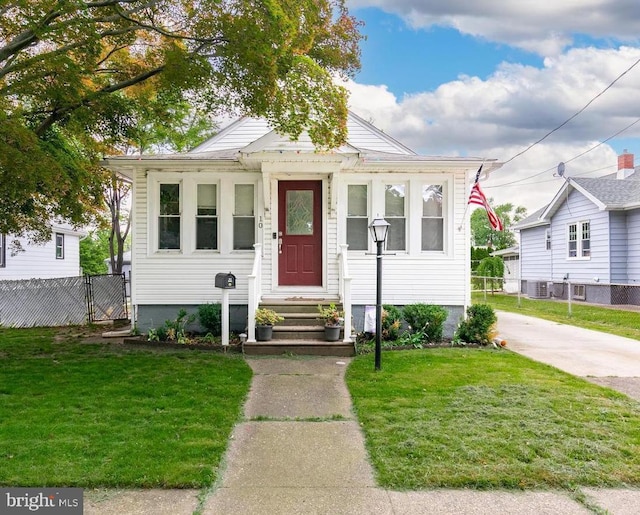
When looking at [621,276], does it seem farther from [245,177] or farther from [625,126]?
[245,177]

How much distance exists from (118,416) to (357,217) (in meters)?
6.00

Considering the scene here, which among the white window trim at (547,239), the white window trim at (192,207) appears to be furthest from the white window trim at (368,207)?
the white window trim at (547,239)

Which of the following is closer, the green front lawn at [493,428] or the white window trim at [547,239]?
the green front lawn at [493,428]

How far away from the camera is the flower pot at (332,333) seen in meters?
7.57

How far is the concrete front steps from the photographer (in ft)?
24.2

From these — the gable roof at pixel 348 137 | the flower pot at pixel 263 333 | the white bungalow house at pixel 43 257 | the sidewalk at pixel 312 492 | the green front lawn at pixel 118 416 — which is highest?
the gable roof at pixel 348 137

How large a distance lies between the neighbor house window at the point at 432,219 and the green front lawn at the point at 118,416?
15.0ft

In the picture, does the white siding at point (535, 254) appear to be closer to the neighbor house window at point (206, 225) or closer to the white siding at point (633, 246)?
the white siding at point (633, 246)

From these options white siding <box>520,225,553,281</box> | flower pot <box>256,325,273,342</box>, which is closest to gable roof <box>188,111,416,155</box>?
flower pot <box>256,325,273,342</box>

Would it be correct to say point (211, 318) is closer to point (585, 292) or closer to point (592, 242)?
point (592, 242)

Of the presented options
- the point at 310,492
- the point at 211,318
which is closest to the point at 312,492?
the point at 310,492

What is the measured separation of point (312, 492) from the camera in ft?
10.0

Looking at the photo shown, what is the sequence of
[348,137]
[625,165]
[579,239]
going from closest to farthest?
[348,137], [579,239], [625,165]

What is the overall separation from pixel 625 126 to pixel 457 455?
17.4m
